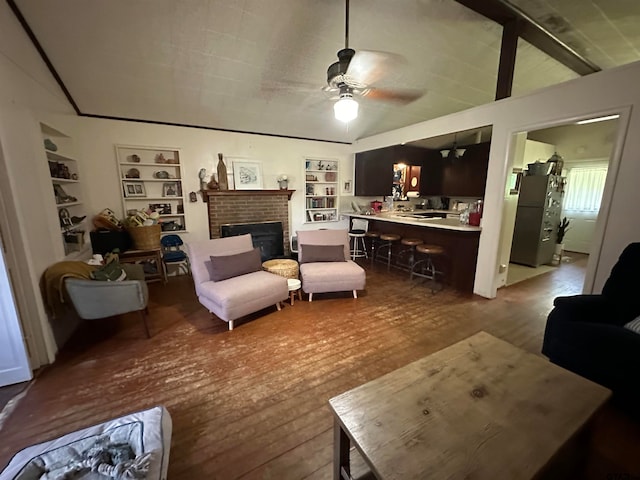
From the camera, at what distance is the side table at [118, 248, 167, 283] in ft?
11.7

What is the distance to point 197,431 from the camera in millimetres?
1528

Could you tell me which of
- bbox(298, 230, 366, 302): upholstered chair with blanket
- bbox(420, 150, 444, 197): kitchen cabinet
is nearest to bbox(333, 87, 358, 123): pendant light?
bbox(298, 230, 366, 302): upholstered chair with blanket

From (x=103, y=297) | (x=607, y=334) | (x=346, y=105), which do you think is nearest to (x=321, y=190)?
(x=346, y=105)

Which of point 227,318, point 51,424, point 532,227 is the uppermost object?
point 532,227

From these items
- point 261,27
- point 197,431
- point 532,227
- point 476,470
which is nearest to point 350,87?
point 261,27

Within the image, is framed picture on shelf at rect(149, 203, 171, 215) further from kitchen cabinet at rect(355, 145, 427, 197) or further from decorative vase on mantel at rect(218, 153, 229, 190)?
kitchen cabinet at rect(355, 145, 427, 197)

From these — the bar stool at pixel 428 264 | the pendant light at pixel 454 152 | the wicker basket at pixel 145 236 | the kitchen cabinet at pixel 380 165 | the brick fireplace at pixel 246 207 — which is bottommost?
the bar stool at pixel 428 264

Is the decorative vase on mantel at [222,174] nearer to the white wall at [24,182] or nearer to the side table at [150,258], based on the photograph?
the side table at [150,258]

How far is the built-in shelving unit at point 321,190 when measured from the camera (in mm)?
5488

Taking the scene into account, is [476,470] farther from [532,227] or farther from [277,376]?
[532,227]

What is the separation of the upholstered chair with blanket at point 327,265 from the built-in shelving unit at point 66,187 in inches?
106

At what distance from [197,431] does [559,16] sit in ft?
15.7

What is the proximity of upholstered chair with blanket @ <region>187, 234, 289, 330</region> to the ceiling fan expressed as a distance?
74.6 inches

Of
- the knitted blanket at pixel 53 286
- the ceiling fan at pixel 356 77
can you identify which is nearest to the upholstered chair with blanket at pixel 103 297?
the knitted blanket at pixel 53 286
